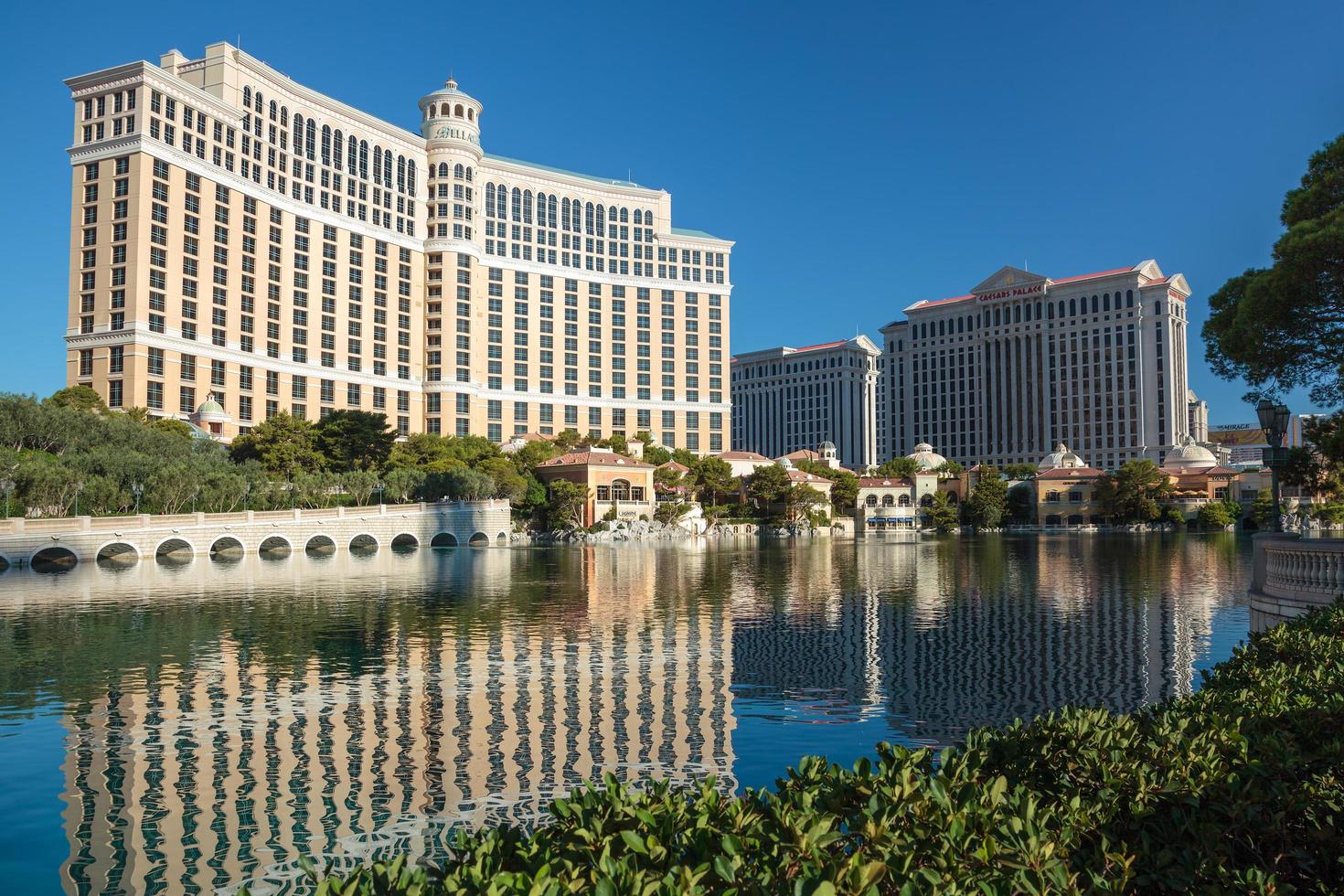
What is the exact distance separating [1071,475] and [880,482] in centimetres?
2894

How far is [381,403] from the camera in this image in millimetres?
119250

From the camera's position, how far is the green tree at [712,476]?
384ft

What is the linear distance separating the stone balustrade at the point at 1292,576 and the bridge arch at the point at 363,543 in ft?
231

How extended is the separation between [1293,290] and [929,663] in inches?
498

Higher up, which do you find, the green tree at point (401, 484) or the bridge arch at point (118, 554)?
the green tree at point (401, 484)

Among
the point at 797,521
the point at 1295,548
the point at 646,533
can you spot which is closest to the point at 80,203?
the point at 646,533

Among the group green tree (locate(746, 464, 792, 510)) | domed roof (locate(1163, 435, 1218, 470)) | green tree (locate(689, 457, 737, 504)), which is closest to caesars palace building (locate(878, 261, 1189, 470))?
domed roof (locate(1163, 435, 1218, 470))

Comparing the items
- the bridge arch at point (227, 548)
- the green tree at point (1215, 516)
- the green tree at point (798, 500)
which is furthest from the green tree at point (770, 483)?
the bridge arch at point (227, 548)

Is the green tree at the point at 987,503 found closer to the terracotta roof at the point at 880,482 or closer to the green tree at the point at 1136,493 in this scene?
the terracotta roof at the point at 880,482

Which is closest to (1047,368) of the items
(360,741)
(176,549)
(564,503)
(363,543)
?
(564,503)

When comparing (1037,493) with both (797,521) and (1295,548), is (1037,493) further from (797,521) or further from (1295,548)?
(1295,548)

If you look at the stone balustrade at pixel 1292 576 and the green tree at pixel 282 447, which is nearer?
the stone balustrade at pixel 1292 576

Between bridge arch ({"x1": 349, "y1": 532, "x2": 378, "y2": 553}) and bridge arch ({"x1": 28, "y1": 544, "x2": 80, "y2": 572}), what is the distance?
2189 cm

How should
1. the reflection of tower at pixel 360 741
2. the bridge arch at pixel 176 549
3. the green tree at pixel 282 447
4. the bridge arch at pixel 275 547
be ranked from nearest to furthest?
the reflection of tower at pixel 360 741, the bridge arch at pixel 176 549, the bridge arch at pixel 275 547, the green tree at pixel 282 447
